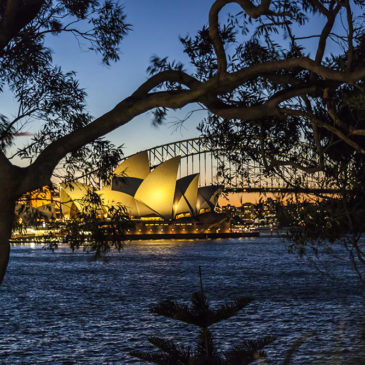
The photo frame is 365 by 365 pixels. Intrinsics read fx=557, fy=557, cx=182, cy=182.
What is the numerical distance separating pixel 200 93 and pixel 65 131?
330 cm

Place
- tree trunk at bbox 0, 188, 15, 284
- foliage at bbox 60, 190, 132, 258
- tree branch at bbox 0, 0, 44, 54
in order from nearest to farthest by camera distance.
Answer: tree trunk at bbox 0, 188, 15, 284 < tree branch at bbox 0, 0, 44, 54 < foliage at bbox 60, 190, 132, 258

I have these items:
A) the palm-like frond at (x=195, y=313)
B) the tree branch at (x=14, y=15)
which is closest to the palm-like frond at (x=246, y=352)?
the palm-like frond at (x=195, y=313)

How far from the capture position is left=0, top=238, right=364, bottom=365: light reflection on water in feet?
43.5

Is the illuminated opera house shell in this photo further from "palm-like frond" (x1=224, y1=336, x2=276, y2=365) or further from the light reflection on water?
"palm-like frond" (x1=224, y1=336, x2=276, y2=365)

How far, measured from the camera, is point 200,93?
4.96 meters

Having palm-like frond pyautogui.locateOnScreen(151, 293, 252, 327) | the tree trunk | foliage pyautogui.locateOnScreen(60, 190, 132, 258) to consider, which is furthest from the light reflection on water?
the tree trunk

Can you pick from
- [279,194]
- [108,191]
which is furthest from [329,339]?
[108,191]

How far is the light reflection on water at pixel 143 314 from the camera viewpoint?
13266mm

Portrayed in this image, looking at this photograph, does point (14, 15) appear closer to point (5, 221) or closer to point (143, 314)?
point (5, 221)

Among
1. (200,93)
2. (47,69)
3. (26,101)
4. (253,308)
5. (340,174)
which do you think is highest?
(47,69)

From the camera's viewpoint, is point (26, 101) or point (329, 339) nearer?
point (26, 101)

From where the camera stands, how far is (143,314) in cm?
1909

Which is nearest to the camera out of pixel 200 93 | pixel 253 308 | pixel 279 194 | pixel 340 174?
pixel 200 93

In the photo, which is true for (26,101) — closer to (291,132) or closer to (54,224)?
(54,224)
